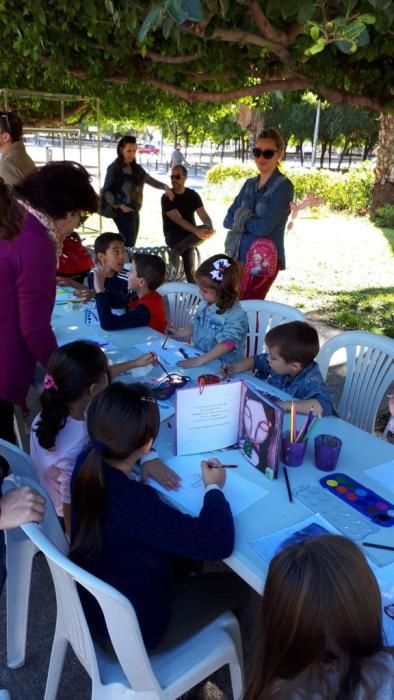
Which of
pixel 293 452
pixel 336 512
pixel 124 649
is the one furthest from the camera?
pixel 293 452

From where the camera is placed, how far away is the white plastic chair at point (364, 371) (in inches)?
106

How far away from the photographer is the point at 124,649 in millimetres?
1346

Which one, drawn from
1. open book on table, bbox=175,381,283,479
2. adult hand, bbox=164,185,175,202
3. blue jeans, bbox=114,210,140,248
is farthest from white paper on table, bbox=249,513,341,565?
blue jeans, bbox=114,210,140,248

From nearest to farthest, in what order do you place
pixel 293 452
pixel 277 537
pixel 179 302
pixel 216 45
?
pixel 277 537 → pixel 293 452 → pixel 179 302 → pixel 216 45

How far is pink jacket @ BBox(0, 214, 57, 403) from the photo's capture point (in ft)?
7.05

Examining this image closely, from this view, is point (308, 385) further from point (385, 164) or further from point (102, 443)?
point (385, 164)

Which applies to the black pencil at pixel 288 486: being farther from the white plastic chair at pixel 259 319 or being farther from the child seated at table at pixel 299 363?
the white plastic chair at pixel 259 319

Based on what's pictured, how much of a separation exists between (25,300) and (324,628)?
167 cm

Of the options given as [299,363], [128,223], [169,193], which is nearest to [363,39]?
[299,363]

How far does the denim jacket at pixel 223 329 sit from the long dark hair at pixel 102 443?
1303 millimetres

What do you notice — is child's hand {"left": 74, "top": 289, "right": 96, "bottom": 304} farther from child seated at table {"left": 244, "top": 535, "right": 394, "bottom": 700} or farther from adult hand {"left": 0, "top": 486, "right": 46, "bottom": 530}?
child seated at table {"left": 244, "top": 535, "right": 394, "bottom": 700}

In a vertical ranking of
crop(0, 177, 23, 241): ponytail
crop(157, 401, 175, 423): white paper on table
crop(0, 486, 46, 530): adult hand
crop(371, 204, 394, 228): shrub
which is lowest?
crop(371, 204, 394, 228): shrub

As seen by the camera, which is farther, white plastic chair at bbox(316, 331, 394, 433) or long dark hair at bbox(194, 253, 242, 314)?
long dark hair at bbox(194, 253, 242, 314)

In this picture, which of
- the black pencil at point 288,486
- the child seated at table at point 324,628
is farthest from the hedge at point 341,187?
the child seated at table at point 324,628
